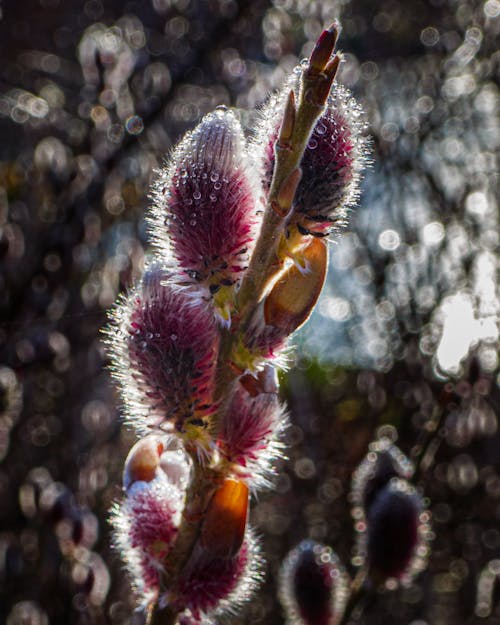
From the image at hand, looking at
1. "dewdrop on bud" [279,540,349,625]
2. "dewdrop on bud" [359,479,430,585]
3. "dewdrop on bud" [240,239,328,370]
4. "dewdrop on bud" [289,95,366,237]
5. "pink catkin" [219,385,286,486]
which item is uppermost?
"dewdrop on bud" [289,95,366,237]

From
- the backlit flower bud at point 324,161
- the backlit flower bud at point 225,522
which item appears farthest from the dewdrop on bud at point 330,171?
the backlit flower bud at point 225,522

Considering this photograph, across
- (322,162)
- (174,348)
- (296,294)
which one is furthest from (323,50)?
(174,348)

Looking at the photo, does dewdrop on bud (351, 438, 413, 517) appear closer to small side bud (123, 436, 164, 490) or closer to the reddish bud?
the reddish bud

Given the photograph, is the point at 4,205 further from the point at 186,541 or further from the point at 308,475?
the point at 308,475

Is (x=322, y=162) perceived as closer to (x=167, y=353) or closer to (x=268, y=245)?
(x=268, y=245)

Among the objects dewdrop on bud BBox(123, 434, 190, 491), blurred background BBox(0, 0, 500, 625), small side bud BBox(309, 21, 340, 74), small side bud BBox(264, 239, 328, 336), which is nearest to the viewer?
small side bud BBox(309, 21, 340, 74)

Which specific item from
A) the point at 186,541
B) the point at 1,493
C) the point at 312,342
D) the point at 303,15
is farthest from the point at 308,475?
the point at 186,541

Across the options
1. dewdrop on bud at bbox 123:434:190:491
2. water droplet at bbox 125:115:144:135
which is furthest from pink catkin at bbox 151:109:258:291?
water droplet at bbox 125:115:144:135
